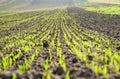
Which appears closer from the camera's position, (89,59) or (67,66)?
(67,66)

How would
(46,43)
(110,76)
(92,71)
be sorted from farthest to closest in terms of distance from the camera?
(46,43) < (92,71) < (110,76)

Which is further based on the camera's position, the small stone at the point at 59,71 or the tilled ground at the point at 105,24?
the tilled ground at the point at 105,24

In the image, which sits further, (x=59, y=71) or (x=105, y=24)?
(x=105, y=24)

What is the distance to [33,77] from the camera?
6.42m

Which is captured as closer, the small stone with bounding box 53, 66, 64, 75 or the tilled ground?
the small stone with bounding box 53, 66, 64, 75

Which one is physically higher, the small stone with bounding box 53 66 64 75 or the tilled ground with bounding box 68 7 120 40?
the small stone with bounding box 53 66 64 75

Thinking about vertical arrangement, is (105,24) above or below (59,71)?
below

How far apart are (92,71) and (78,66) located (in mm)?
846

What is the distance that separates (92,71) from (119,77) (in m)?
0.70

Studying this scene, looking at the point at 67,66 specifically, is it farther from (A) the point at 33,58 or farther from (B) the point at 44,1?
(B) the point at 44,1

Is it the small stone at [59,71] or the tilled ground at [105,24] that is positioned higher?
the small stone at [59,71]

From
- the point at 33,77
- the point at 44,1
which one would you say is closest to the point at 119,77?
the point at 33,77

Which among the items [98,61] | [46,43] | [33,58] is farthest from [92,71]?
[46,43]

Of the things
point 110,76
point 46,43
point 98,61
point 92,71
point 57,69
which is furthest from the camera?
point 46,43
